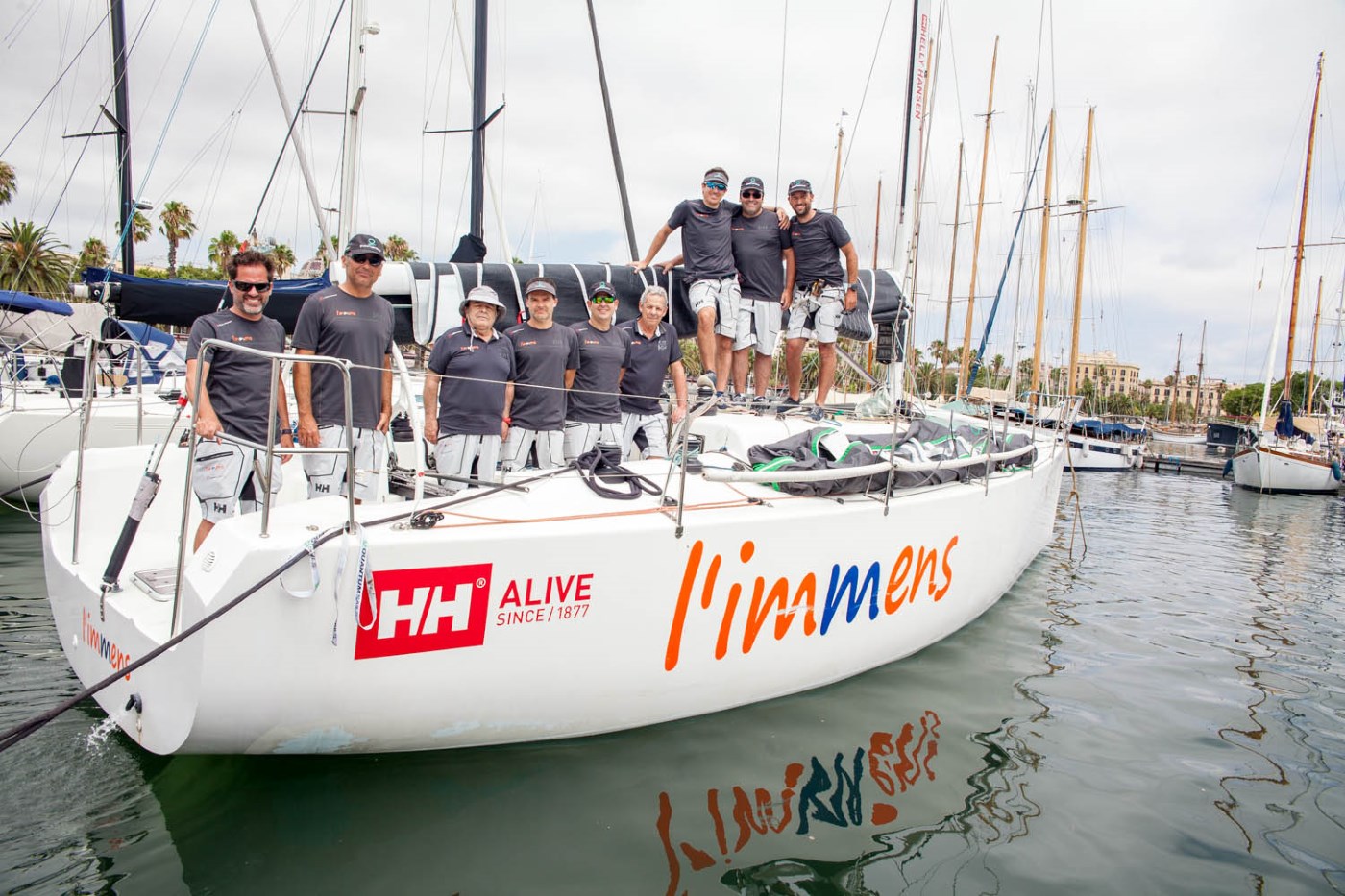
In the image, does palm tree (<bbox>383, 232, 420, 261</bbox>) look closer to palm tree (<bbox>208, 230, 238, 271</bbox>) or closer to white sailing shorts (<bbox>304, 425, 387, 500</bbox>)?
palm tree (<bbox>208, 230, 238, 271</bbox>)

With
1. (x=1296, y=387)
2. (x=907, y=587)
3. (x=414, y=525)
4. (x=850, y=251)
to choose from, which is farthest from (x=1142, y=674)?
(x=1296, y=387)

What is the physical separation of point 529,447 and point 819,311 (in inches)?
100

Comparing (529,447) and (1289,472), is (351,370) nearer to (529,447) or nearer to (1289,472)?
(529,447)

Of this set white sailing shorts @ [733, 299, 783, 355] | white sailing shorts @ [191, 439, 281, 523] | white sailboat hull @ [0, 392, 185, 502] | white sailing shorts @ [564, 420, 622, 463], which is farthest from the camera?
white sailboat hull @ [0, 392, 185, 502]

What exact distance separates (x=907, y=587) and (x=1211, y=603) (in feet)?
13.5

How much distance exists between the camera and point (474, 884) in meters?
2.13

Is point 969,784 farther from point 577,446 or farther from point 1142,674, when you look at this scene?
point 577,446

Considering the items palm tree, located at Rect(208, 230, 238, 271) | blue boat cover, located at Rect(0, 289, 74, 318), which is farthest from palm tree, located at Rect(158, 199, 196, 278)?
blue boat cover, located at Rect(0, 289, 74, 318)

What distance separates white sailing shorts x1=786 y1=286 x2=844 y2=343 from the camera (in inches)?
217

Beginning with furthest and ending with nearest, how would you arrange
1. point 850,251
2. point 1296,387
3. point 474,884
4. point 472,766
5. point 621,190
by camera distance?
point 1296,387, point 621,190, point 850,251, point 472,766, point 474,884

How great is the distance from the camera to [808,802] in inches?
105

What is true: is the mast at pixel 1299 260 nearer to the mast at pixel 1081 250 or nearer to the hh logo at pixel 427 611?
the mast at pixel 1081 250

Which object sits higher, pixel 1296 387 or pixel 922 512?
pixel 1296 387

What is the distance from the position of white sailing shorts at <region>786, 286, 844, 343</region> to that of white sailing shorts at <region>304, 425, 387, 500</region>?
315 centimetres
